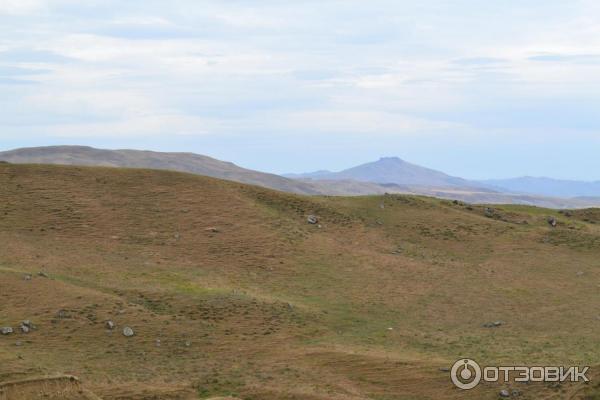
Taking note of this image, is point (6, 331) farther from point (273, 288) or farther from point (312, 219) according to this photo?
point (312, 219)

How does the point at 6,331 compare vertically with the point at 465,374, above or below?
above

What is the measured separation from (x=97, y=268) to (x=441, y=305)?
70.0 feet

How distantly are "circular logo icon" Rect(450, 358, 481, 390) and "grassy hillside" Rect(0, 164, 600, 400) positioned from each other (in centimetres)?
54

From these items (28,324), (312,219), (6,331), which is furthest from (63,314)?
(312,219)

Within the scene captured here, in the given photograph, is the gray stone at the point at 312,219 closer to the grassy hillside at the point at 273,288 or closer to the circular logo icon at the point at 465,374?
the grassy hillside at the point at 273,288

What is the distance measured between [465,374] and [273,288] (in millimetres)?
16312

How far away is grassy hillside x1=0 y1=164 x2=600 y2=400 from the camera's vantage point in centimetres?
3359

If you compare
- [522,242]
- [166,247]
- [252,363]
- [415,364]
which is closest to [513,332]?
[415,364]

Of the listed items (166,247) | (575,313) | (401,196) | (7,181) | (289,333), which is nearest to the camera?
(289,333)

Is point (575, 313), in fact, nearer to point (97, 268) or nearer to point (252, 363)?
point (252, 363)

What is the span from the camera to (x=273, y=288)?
46.6 m

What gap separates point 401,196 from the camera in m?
69.1

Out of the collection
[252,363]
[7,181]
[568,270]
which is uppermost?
[7,181]

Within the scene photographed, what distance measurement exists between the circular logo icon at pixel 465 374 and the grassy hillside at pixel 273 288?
1.76ft
